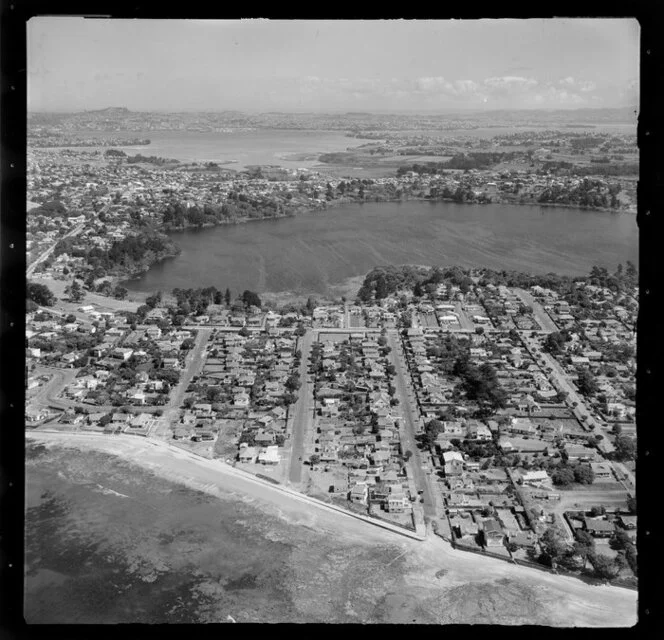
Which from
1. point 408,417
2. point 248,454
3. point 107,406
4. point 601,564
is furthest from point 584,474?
point 107,406

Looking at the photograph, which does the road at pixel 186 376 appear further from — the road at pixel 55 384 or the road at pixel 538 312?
the road at pixel 538 312

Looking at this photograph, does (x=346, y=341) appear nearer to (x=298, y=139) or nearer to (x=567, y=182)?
(x=298, y=139)

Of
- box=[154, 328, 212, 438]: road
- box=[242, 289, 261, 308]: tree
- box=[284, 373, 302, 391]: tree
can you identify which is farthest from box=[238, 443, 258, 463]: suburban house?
box=[242, 289, 261, 308]: tree

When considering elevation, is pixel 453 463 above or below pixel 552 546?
above

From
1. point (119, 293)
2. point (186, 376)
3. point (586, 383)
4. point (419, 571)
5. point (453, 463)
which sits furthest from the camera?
point (119, 293)

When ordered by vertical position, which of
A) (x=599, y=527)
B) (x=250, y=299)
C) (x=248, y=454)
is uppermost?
(x=250, y=299)

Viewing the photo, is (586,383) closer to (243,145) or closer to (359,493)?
(359,493)

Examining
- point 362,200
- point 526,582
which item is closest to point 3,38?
point 526,582
